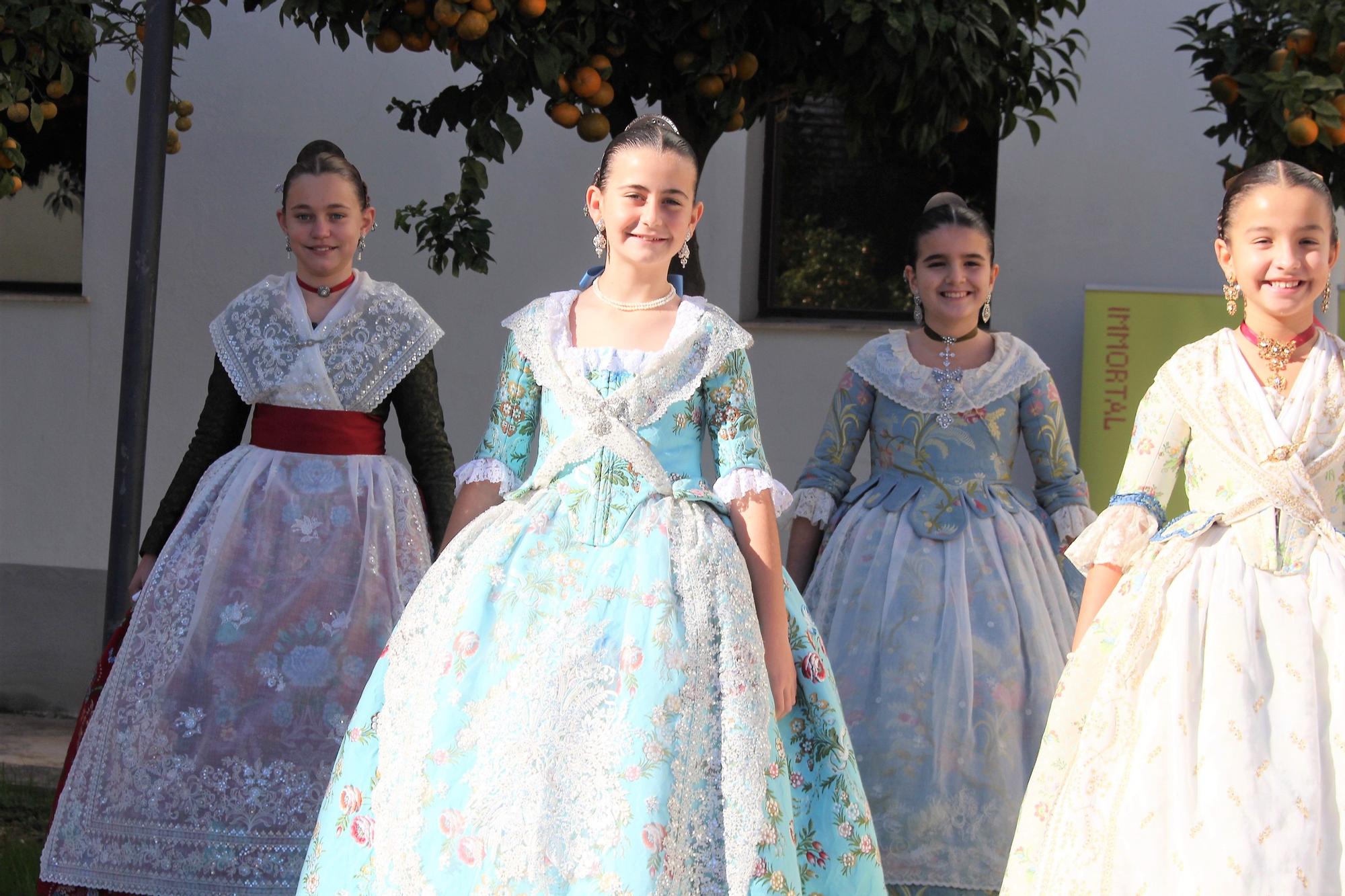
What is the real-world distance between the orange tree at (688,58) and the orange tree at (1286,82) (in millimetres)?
567

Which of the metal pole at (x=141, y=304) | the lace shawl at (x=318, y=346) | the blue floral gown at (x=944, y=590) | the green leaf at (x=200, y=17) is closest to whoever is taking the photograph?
the blue floral gown at (x=944, y=590)

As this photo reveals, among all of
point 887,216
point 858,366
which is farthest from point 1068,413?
point 858,366

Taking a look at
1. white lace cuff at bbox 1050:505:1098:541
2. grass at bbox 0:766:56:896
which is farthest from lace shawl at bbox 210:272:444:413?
white lace cuff at bbox 1050:505:1098:541

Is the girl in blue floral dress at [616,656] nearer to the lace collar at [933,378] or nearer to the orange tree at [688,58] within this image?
the orange tree at [688,58]

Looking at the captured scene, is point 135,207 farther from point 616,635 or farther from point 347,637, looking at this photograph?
point 616,635

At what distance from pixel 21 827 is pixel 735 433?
10.5 feet

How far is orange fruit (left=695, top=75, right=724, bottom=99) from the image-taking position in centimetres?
385

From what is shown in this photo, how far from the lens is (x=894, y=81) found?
3.90 meters

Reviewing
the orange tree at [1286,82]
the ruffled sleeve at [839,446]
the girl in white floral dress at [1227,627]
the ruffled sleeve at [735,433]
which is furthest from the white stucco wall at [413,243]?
the ruffled sleeve at [735,433]

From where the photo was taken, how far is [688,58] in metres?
3.83

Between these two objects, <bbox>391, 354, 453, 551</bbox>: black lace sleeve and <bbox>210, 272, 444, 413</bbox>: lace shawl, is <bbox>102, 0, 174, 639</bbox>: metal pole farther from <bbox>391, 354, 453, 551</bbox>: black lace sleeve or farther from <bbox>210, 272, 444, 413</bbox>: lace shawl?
<bbox>391, 354, 453, 551</bbox>: black lace sleeve

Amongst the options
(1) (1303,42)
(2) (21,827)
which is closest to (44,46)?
(2) (21,827)

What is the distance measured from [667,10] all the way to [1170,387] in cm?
167

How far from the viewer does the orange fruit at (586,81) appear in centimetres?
382
